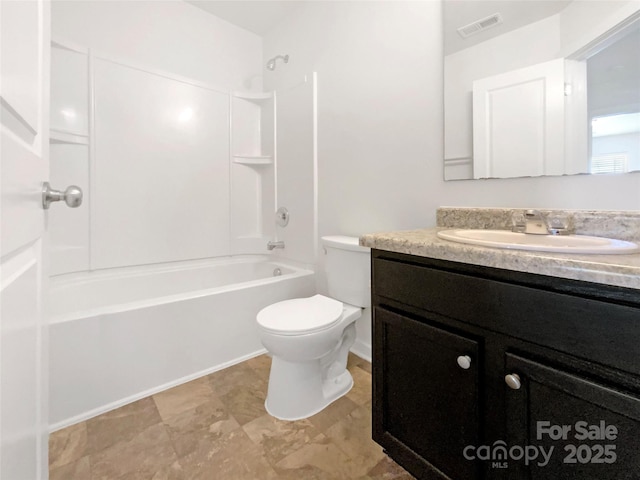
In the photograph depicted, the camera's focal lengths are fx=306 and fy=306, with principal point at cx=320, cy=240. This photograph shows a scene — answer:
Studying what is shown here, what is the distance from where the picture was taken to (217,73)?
2.51m

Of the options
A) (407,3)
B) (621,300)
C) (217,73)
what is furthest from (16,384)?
(217,73)

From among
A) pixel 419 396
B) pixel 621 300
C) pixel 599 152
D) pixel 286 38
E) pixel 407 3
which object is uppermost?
pixel 286 38

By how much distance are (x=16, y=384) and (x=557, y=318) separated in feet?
3.33

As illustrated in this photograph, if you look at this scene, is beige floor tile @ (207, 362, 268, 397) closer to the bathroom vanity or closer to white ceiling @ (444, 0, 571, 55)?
the bathroom vanity

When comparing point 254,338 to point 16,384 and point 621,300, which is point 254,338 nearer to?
point 16,384

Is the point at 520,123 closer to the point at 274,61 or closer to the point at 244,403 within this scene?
the point at 244,403

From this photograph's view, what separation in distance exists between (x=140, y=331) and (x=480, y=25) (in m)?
2.15

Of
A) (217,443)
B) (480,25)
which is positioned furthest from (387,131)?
(217,443)

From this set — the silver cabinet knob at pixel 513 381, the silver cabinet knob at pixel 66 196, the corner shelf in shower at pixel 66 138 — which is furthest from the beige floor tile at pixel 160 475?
the corner shelf in shower at pixel 66 138

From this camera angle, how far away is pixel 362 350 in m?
1.97

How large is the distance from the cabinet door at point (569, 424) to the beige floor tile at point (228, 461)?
84 cm

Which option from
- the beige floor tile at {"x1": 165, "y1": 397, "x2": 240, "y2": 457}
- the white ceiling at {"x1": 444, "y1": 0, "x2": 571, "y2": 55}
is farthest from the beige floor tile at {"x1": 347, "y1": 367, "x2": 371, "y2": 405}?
the white ceiling at {"x1": 444, "y1": 0, "x2": 571, "y2": 55}

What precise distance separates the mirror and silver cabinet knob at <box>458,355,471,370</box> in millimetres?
838

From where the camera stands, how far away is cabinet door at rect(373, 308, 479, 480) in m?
0.83
